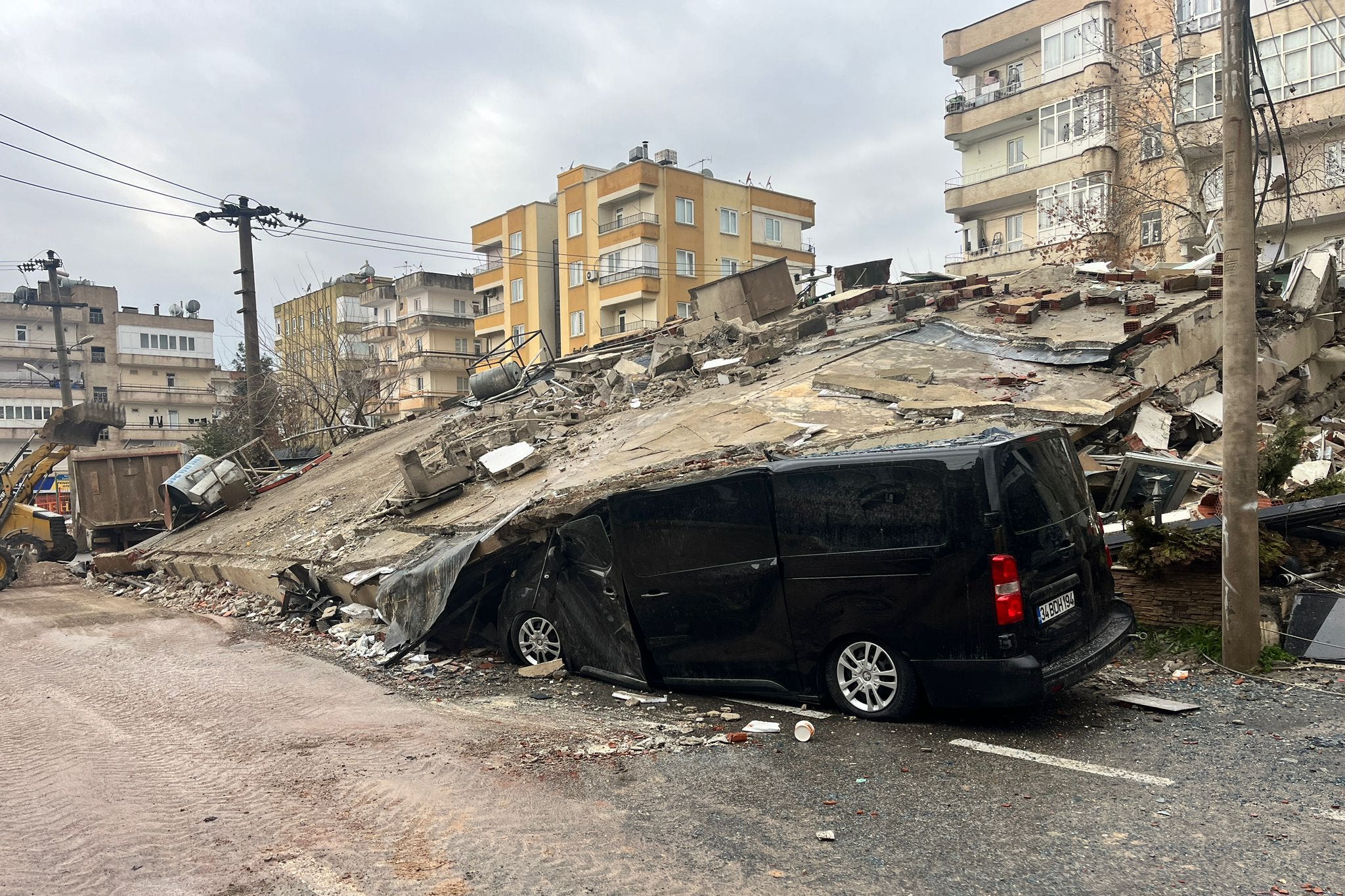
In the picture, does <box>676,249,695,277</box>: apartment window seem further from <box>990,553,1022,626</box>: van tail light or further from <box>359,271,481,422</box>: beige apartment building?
<box>990,553,1022,626</box>: van tail light

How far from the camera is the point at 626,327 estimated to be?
46.1 metres

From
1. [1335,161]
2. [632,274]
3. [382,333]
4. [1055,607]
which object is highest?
[632,274]

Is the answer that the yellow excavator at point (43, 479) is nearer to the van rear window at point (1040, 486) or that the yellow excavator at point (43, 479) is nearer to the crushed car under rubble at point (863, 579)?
the crushed car under rubble at point (863, 579)

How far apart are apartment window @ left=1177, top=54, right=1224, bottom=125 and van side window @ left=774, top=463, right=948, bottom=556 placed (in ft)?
94.3

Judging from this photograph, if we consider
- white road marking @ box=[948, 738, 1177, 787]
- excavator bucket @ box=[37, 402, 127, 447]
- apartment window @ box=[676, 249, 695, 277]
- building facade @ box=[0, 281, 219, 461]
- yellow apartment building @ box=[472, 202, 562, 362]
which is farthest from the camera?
building facade @ box=[0, 281, 219, 461]

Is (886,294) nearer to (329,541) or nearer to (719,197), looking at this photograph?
(329,541)

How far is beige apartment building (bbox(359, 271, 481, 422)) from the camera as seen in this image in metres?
55.7

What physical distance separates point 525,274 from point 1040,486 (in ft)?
157

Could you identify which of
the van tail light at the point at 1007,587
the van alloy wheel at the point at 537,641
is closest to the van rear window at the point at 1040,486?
the van tail light at the point at 1007,587

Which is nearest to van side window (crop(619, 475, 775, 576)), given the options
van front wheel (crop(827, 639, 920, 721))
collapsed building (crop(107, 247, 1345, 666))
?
collapsed building (crop(107, 247, 1345, 666))

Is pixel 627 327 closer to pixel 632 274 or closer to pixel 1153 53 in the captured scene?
pixel 632 274

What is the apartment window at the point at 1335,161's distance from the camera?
26.2 metres

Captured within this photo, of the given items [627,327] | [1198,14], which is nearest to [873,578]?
[1198,14]

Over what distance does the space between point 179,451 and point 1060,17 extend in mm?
32976
